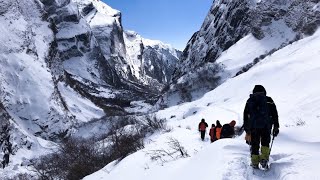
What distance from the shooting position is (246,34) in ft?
390

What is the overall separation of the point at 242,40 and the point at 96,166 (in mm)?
94285

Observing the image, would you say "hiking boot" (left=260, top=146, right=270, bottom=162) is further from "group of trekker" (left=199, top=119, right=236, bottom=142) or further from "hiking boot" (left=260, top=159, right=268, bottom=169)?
"group of trekker" (left=199, top=119, right=236, bottom=142)

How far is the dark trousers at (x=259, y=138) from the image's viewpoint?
31.8 feet

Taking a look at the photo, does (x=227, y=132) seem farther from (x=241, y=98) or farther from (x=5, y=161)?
(x=5, y=161)

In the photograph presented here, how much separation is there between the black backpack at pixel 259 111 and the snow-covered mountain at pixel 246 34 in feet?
256

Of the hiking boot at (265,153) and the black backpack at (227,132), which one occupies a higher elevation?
the black backpack at (227,132)

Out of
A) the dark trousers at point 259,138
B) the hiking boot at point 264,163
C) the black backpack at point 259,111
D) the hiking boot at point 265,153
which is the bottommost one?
the hiking boot at point 264,163

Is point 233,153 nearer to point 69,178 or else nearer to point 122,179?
point 122,179

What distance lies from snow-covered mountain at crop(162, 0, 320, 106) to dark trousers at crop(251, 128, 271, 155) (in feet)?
256

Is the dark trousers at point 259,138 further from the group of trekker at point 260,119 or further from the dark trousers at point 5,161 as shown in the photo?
the dark trousers at point 5,161

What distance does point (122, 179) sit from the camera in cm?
1449

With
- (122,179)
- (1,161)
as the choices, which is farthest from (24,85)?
(122,179)

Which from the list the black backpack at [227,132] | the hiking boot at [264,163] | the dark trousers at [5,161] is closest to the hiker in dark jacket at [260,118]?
the hiking boot at [264,163]

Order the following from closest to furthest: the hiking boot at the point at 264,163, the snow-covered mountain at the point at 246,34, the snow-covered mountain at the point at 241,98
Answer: the hiking boot at the point at 264,163 < the snow-covered mountain at the point at 241,98 < the snow-covered mountain at the point at 246,34
